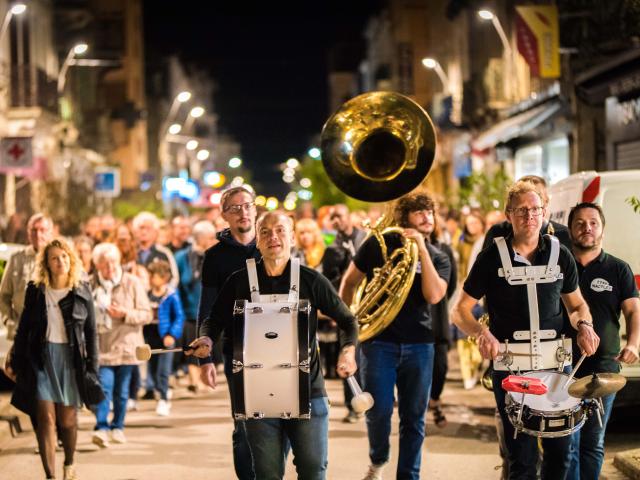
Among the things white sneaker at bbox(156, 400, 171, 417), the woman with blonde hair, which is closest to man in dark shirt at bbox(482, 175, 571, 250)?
white sneaker at bbox(156, 400, 171, 417)

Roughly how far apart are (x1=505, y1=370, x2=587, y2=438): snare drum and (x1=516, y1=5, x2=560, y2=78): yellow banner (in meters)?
19.8

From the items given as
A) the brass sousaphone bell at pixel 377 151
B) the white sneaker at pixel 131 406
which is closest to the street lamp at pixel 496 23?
the white sneaker at pixel 131 406

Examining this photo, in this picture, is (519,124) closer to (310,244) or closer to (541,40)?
(541,40)

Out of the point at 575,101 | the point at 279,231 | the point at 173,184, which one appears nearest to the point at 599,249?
the point at 279,231

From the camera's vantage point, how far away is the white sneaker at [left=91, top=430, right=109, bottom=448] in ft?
35.6

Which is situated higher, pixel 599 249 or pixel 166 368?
pixel 599 249

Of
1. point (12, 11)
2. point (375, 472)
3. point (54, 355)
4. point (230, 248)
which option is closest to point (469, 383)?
point (375, 472)

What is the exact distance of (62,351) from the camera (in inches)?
359

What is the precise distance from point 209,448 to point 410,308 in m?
3.04

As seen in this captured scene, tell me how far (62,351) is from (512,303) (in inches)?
143

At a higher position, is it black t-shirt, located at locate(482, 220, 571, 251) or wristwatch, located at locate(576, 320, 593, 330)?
black t-shirt, located at locate(482, 220, 571, 251)

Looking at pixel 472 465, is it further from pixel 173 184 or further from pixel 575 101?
pixel 173 184

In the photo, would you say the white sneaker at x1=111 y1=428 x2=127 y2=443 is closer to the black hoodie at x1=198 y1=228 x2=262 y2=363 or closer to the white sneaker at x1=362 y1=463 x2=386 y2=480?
the white sneaker at x1=362 y1=463 x2=386 y2=480

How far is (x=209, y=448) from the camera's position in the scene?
35.2 ft
